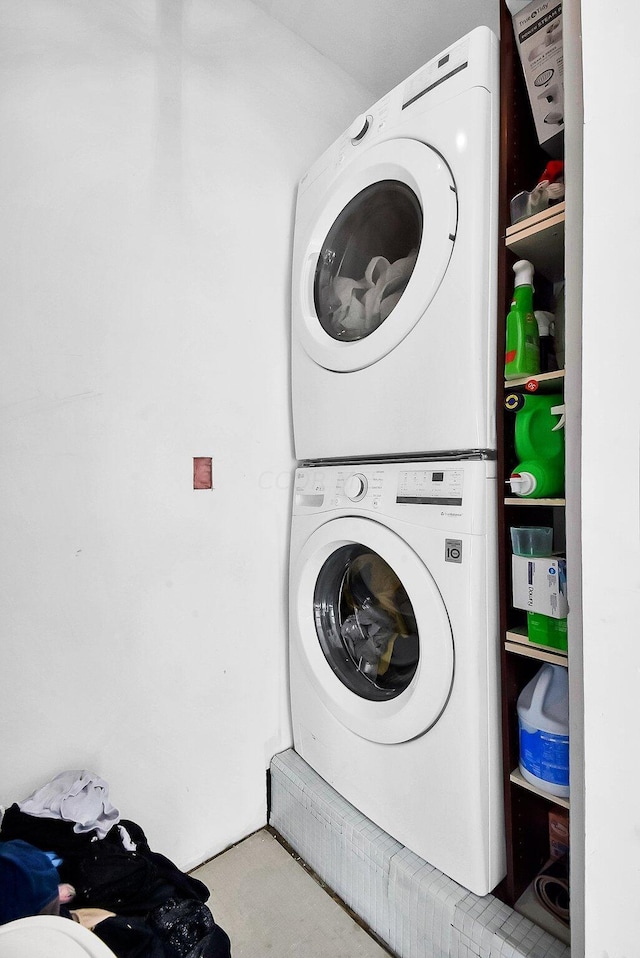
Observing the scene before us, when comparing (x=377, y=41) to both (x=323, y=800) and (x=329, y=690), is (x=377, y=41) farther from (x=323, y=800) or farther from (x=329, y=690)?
(x=323, y=800)

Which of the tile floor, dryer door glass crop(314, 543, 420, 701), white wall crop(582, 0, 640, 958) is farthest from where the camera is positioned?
dryer door glass crop(314, 543, 420, 701)

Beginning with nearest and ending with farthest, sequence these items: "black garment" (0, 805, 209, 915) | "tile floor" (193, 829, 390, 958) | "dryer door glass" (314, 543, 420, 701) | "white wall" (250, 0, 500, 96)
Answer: "black garment" (0, 805, 209, 915) < "tile floor" (193, 829, 390, 958) < "dryer door glass" (314, 543, 420, 701) < "white wall" (250, 0, 500, 96)

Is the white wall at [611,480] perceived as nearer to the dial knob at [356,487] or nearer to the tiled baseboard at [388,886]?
the tiled baseboard at [388,886]

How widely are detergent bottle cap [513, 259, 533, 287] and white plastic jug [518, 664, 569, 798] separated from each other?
0.86 m

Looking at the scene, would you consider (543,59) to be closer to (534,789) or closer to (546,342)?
(546,342)

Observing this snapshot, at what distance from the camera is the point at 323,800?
4.54 feet

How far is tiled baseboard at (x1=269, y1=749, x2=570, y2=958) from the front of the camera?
1010mm

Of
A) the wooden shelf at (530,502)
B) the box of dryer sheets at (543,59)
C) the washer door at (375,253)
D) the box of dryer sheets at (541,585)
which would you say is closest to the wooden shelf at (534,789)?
the box of dryer sheets at (541,585)

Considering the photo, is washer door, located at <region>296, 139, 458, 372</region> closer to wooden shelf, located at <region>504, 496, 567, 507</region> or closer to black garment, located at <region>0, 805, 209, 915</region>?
wooden shelf, located at <region>504, 496, 567, 507</region>

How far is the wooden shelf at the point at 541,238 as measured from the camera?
105cm

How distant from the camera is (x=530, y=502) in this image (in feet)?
3.46

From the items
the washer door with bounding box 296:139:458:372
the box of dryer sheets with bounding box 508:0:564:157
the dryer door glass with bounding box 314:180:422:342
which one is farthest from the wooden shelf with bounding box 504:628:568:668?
the box of dryer sheets with bounding box 508:0:564:157

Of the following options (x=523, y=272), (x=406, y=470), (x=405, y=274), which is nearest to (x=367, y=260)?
(x=405, y=274)

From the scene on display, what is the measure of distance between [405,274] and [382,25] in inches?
39.5
